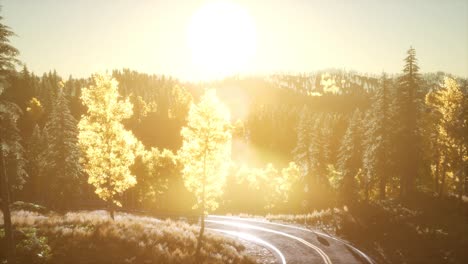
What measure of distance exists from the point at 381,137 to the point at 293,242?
58.9 ft

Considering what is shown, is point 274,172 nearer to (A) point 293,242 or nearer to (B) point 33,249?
(A) point 293,242

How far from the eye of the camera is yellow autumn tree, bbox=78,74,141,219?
25.0 meters

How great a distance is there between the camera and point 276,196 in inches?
2648

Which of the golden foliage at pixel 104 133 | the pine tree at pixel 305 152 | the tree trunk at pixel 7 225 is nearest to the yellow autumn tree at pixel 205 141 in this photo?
the golden foliage at pixel 104 133

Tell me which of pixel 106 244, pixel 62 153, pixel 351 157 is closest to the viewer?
pixel 106 244

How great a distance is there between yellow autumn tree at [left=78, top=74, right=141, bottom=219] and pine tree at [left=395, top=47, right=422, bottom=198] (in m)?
29.1

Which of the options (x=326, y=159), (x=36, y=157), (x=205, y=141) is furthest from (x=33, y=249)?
(x=36, y=157)

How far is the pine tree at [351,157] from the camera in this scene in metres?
50.1

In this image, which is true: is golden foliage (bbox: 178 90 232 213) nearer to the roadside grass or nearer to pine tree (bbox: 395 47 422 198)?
the roadside grass

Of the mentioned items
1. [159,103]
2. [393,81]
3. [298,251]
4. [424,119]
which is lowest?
[298,251]

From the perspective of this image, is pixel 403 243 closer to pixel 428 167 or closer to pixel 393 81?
pixel 428 167

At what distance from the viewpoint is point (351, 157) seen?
50906mm

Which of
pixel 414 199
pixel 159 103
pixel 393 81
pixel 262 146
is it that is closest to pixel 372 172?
pixel 414 199

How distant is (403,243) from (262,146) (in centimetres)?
14678
